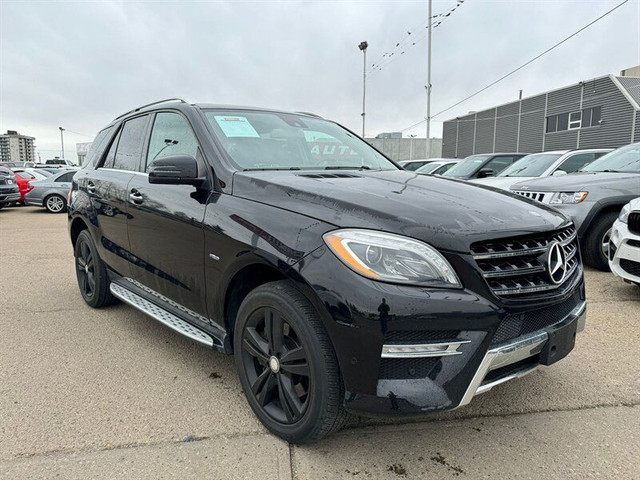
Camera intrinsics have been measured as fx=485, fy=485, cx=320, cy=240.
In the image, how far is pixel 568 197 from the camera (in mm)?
5867

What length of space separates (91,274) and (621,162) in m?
6.61

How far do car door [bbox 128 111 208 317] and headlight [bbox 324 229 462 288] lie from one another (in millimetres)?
1095

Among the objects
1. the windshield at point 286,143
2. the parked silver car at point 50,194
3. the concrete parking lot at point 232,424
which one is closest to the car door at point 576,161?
the concrete parking lot at point 232,424

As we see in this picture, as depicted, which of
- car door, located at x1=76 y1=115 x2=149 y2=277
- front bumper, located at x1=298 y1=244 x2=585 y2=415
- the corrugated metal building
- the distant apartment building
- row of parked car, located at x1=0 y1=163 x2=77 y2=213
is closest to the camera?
front bumper, located at x1=298 y1=244 x2=585 y2=415

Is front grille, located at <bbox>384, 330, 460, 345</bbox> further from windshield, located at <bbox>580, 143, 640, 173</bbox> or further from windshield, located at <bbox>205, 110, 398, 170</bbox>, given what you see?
windshield, located at <bbox>580, 143, 640, 173</bbox>

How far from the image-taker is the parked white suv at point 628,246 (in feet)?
14.1

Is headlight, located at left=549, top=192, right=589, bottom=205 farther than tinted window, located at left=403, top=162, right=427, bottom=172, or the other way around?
tinted window, located at left=403, top=162, right=427, bottom=172

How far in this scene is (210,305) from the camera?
2.76 metres

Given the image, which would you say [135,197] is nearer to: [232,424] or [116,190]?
[116,190]

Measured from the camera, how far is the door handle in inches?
134

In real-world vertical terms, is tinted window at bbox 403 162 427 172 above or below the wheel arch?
above

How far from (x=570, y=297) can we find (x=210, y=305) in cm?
188

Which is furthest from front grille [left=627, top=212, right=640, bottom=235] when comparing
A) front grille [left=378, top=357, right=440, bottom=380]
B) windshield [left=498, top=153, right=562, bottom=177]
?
windshield [left=498, top=153, right=562, bottom=177]

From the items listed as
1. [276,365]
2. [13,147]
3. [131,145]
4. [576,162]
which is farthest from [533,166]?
[13,147]
